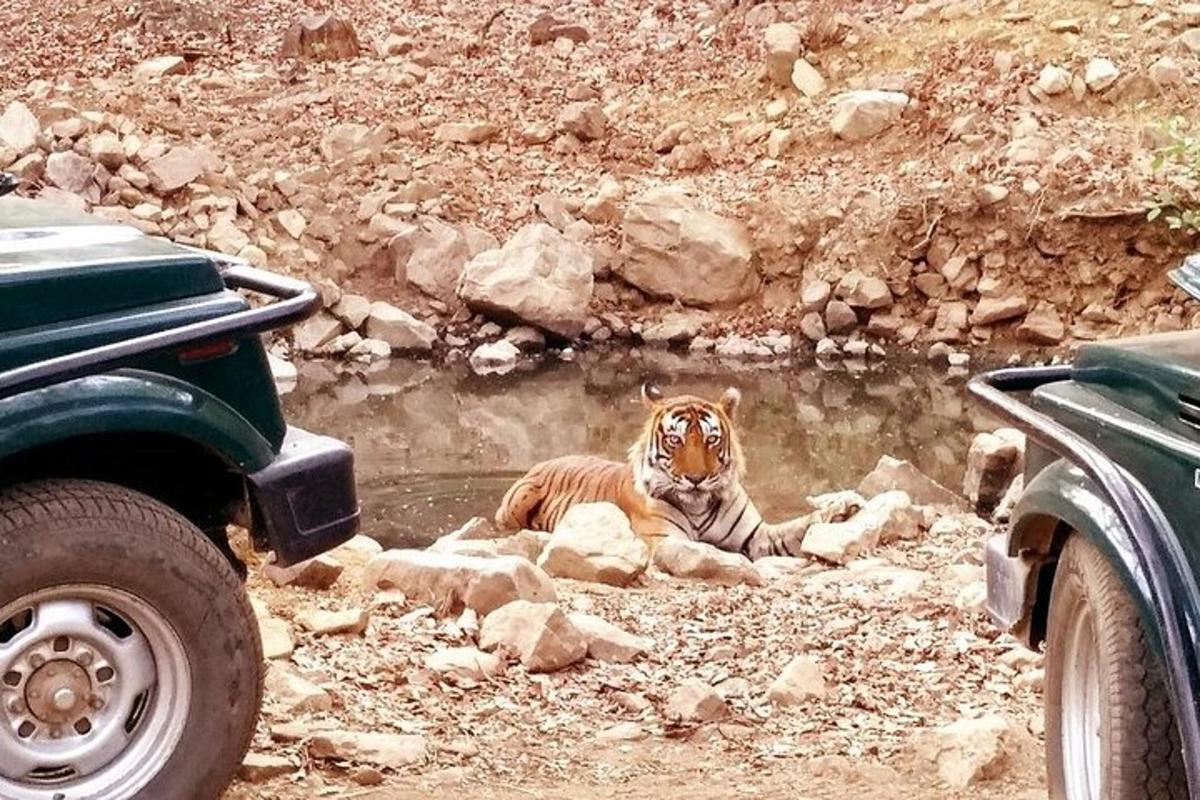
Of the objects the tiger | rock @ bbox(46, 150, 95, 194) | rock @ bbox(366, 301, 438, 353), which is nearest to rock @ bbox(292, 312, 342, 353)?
rock @ bbox(366, 301, 438, 353)

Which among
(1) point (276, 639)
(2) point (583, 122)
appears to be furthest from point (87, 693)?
(2) point (583, 122)

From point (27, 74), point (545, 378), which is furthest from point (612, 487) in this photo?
point (27, 74)

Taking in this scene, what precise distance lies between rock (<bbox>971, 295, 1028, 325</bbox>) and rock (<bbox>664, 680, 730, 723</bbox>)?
1076cm

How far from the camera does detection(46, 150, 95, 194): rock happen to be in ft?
51.3

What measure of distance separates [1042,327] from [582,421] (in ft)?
14.9

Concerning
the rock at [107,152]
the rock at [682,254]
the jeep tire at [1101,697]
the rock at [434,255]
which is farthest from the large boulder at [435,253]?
the jeep tire at [1101,697]

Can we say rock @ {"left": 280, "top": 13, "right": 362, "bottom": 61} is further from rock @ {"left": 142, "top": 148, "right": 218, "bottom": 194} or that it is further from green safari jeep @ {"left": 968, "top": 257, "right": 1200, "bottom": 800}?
green safari jeep @ {"left": 968, "top": 257, "right": 1200, "bottom": 800}

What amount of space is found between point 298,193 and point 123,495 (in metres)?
13.3

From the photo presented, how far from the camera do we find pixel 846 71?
17703mm

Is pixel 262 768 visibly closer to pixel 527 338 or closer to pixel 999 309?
pixel 527 338

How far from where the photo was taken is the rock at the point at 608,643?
226 inches

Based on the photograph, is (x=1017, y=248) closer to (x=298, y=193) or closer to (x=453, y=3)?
(x=298, y=193)

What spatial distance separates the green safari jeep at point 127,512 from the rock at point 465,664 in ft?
5.02

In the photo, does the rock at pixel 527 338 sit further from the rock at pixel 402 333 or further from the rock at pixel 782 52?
the rock at pixel 782 52
